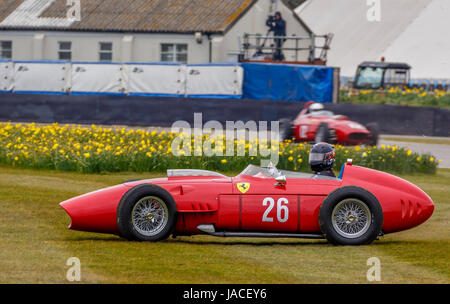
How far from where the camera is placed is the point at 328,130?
2153 cm

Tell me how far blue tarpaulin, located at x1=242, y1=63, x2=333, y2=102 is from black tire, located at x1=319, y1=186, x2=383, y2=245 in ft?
74.6

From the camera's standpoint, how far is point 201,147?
17.7 meters

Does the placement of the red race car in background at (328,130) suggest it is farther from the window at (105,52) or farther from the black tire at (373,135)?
the window at (105,52)

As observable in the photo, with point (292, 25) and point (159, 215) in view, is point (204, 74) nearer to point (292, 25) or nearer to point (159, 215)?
point (292, 25)

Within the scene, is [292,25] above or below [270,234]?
above

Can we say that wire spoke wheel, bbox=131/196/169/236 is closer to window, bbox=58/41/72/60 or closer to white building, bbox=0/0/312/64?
white building, bbox=0/0/312/64

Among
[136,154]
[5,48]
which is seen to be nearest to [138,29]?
[5,48]

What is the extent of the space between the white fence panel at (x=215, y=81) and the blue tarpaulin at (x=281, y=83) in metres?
0.34

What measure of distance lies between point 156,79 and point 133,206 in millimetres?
23915

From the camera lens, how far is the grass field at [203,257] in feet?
26.2

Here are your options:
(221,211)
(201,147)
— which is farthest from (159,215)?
(201,147)

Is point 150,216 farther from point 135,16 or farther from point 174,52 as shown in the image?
point 135,16
